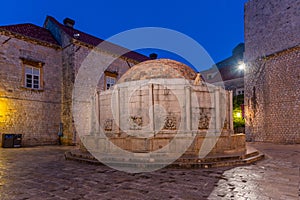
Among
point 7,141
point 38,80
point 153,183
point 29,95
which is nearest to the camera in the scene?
point 153,183

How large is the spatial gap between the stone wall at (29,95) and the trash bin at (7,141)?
21.8 inches

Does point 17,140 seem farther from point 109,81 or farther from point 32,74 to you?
point 109,81

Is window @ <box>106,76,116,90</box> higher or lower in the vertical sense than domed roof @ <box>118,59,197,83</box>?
higher

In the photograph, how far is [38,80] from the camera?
16656 mm

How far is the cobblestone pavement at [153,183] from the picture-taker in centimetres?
417

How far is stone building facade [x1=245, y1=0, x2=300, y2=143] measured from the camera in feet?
53.8

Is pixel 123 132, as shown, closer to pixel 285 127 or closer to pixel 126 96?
pixel 126 96

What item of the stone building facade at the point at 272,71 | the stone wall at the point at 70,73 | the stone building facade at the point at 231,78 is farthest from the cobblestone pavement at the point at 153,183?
the stone building facade at the point at 231,78

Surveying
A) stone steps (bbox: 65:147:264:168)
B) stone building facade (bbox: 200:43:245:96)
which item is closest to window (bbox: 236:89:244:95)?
stone building facade (bbox: 200:43:245:96)

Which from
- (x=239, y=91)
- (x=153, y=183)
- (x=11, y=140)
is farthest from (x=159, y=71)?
(x=239, y=91)

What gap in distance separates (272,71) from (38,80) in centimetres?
1817

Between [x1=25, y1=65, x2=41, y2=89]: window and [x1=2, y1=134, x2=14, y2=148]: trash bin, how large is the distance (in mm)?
3701

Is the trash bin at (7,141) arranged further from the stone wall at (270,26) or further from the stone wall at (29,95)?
the stone wall at (270,26)

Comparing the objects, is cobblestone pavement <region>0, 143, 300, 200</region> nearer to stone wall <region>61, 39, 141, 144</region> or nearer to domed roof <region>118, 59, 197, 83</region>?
domed roof <region>118, 59, 197, 83</region>
